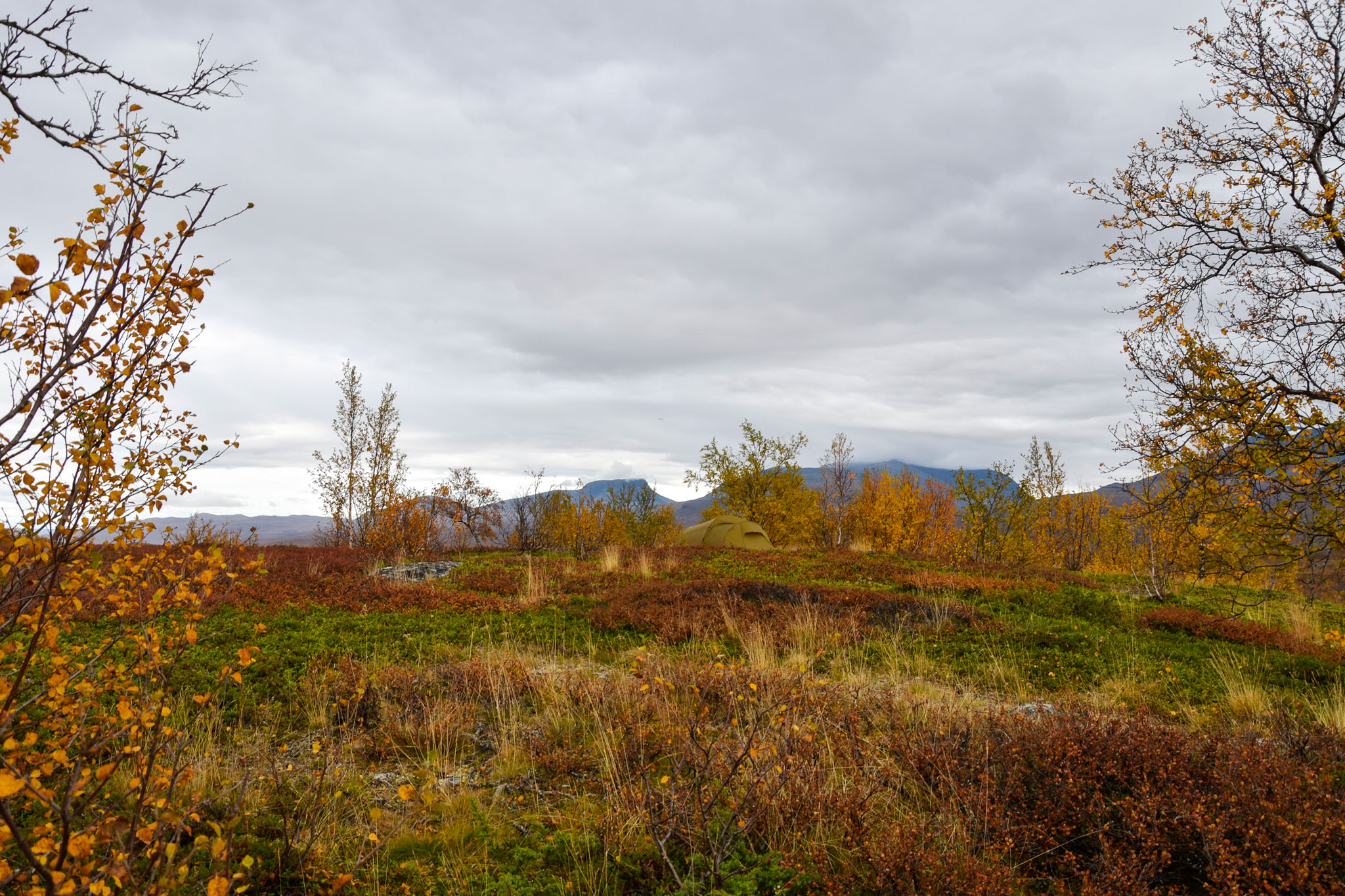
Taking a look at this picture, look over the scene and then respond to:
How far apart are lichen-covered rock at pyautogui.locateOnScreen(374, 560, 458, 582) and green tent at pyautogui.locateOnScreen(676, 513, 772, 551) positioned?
10.9 meters

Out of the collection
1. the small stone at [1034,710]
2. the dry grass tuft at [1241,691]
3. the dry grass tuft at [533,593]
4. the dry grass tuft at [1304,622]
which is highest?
the dry grass tuft at [533,593]

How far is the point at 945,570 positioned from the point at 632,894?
43.8ft

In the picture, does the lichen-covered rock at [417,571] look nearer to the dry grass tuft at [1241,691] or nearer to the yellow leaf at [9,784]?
the yellow leaf at [9,784]

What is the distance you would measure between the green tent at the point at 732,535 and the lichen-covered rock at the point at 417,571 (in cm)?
1092

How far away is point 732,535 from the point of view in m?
24.0

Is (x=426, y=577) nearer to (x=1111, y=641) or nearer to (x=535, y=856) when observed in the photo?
(x=535, y=856)

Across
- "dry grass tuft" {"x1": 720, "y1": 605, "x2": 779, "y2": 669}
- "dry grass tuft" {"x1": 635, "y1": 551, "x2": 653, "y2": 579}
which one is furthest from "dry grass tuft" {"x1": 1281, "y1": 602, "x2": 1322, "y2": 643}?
"dry grass tuft" {"x1": 635, "y1": 551, "x2": 653, "y2": 579}

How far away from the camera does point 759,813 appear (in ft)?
11.2

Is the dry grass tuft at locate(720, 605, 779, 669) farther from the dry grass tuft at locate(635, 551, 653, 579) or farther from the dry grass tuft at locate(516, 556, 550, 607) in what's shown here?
the dry grass tuft at locate(635, 551, 653, 579)

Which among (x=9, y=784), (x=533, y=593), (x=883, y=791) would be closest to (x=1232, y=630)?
(x=883, y=791)

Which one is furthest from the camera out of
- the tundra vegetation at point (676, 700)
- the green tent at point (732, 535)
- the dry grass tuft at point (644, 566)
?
the green tent at point (732, 535)

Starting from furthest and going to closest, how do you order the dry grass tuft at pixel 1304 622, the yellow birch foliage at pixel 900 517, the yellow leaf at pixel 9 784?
the yellow birch foliage at pixel 900 517
the dry grass tuft at pixel 1304 622
the yellow leaf at pixel 9 784

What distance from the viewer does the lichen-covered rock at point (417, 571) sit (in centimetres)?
1344

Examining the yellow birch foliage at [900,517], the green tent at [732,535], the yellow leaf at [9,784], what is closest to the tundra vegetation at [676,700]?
the yellow leaf at [9,784]
